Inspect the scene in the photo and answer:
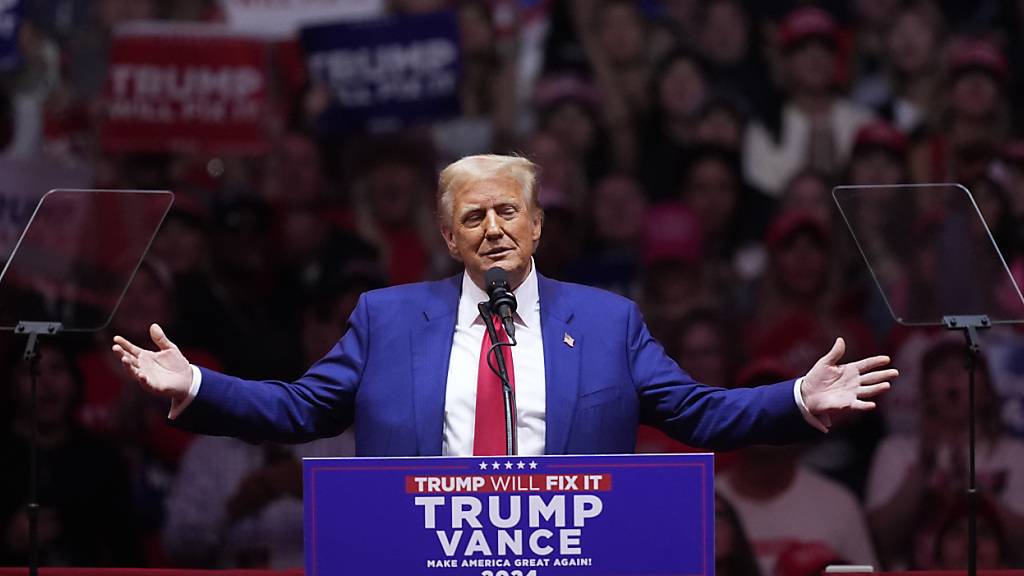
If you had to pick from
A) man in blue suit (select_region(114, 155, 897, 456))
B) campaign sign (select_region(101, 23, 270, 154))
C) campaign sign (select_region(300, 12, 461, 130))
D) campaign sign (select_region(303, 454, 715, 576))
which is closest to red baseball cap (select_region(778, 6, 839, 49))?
campaign sign (select_region(300, 12, 461, 130))

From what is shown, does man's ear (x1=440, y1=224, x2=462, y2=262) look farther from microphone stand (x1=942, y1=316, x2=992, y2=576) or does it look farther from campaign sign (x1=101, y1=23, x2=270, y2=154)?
campaign sign (x1=101, y1=23, x2=270, y2=154)

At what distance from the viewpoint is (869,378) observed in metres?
3.39

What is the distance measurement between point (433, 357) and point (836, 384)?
0.87 metres

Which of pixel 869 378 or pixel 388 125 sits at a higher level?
pixel 388 125

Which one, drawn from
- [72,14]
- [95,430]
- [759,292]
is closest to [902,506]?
[759,292]

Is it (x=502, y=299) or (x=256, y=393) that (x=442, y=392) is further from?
(x=256, y=393)

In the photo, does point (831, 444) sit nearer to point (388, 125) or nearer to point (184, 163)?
point (388, 125)

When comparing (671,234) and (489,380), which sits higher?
(671,234)

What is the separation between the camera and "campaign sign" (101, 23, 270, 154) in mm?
6500

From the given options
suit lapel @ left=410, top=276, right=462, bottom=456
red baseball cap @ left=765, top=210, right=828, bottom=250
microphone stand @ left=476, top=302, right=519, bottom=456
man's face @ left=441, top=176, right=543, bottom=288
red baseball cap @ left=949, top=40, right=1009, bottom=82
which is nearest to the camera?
microphone stand @ left=476, top=302, right=519, bottom=456

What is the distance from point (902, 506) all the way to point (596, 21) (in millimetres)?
2606

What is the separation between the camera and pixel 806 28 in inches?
269

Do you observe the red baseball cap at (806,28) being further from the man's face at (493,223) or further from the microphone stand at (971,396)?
the man's face at (493,223)

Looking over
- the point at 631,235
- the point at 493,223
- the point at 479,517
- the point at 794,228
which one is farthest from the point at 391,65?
the point at 479,517
